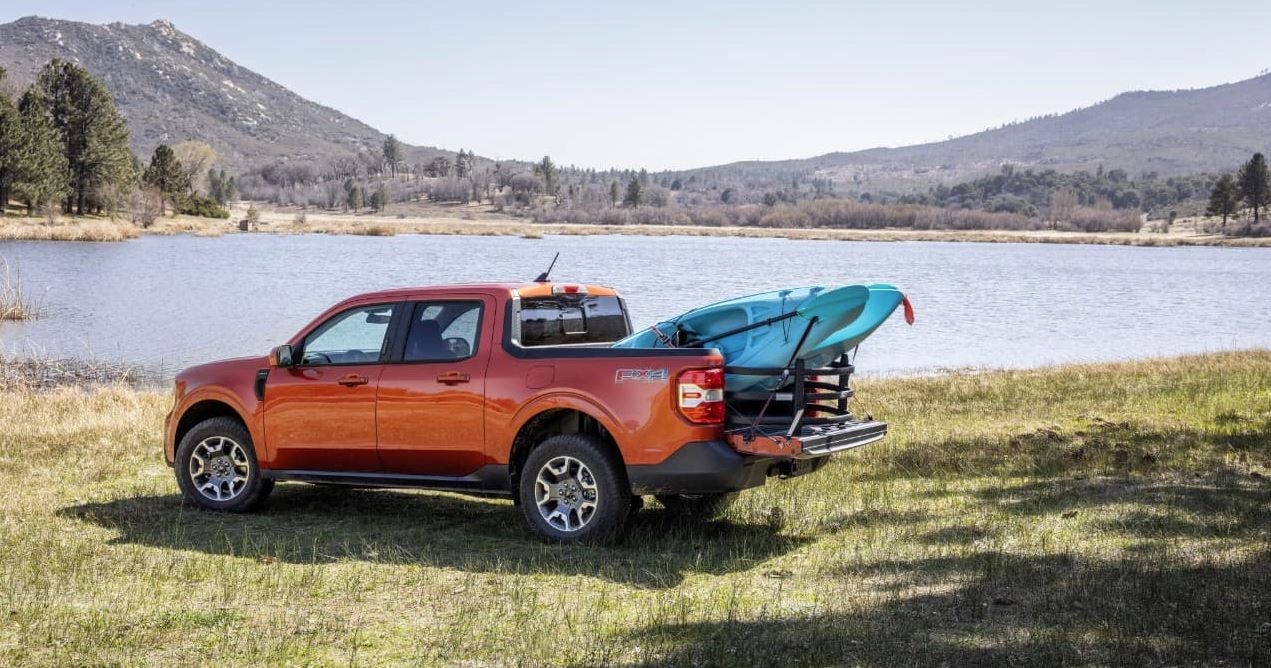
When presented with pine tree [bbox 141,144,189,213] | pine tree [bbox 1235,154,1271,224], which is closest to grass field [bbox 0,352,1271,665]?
pine tree [bbox 141,144,189,213]

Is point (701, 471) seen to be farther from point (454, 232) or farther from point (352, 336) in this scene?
point (454, 232)

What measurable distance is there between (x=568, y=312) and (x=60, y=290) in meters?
40.8

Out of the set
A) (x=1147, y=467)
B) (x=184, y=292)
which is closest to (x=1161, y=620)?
(x=1147, y=467)

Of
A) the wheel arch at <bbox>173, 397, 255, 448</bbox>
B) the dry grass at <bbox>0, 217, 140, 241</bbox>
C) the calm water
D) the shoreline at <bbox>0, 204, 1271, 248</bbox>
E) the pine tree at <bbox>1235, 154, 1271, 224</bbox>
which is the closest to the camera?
the wheel arch at <bbox>173, 397, 255, 448</bbox>

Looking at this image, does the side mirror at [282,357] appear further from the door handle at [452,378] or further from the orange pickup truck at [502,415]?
the door handle at [452,378]

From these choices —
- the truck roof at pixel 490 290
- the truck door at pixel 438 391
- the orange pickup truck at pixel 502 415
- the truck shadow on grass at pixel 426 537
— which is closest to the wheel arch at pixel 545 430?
the orange pickup truck at pixel 502 415

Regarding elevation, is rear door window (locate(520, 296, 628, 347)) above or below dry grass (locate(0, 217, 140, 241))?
below

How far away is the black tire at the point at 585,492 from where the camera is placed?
8.14 m

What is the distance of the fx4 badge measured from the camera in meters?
7.92

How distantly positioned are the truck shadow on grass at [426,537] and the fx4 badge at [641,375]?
3.94 ft

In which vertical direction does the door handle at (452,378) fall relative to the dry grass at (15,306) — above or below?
above

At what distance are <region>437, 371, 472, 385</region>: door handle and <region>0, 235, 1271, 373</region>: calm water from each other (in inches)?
797

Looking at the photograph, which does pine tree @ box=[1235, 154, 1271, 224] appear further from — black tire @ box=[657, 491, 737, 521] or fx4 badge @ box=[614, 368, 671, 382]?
fx4 badge @ box=[614, 368, 671, 382]

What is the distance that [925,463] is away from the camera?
11984 millimetres
